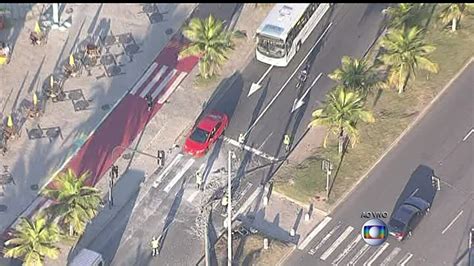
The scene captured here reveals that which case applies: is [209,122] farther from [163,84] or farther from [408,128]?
[408,128]

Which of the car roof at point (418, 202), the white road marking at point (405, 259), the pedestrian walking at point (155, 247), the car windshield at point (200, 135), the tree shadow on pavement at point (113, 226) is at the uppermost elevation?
the car roof at point (418, 202)

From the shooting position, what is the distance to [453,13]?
9762 cm

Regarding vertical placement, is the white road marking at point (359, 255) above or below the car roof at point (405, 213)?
below

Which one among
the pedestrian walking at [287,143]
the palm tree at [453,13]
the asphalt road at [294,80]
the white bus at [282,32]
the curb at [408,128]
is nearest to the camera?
the curb at [408,128]

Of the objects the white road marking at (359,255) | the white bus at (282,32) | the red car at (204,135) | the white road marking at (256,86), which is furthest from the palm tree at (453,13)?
the white road marking at (359,255)

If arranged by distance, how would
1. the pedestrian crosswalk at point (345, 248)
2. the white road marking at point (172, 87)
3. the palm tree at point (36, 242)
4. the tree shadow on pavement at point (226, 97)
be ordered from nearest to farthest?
1. the palm tree at point (36, 242)
2. the pedestrian crosswalk at point (345, 248)
3. the tree shadow on pavement at point (226, 97)
4. the white road marking at point (172, 87)

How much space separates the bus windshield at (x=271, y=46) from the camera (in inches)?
3765

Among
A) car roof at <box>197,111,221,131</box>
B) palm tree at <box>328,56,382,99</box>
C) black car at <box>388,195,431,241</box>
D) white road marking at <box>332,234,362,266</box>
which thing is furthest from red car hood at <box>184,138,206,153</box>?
black car at <box>388,195,431,241</box>

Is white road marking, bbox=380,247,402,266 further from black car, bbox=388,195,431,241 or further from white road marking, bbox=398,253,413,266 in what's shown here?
black car, bbox=388,195,431,241

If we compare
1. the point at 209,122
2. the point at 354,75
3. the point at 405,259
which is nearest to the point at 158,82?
the point at 209,122

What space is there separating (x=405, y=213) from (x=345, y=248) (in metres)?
5.31

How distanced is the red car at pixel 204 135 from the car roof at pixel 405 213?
16.5 m

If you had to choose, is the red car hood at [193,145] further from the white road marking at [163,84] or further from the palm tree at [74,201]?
the palm tree at [74,201]

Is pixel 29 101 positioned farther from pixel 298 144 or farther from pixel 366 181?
pixel 366 181
